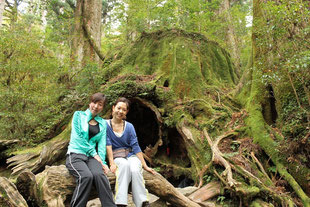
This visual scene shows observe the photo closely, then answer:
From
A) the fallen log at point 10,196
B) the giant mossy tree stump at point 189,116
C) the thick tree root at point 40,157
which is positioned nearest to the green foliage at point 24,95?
the thick tree root at point 40,157

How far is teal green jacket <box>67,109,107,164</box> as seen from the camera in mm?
3086

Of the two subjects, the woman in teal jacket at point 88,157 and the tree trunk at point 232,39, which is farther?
the tree trunk at point 232,39

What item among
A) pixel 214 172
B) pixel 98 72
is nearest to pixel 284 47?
pixel 214 172

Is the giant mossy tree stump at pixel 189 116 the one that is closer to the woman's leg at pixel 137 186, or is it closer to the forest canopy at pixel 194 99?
the forest canopy at pixel 194 99

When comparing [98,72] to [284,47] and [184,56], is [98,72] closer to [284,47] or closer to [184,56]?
[184,56]

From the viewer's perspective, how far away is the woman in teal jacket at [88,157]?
2691 mm

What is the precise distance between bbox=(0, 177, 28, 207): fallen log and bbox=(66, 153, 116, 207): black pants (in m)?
0.63

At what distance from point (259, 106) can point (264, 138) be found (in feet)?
3.42

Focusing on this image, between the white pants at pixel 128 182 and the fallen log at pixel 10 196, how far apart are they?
3.72 ft

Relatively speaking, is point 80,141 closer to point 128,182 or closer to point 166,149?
point 128,182

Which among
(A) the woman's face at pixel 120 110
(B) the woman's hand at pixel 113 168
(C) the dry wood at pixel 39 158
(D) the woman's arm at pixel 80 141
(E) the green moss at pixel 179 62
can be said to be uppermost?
(E) the green moss at pixel 179 62

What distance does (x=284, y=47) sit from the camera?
4.08 m

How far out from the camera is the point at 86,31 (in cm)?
990

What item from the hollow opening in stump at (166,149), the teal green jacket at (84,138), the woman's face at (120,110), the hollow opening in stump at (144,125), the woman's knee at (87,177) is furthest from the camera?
the hollow opening in stump at (144,125)
